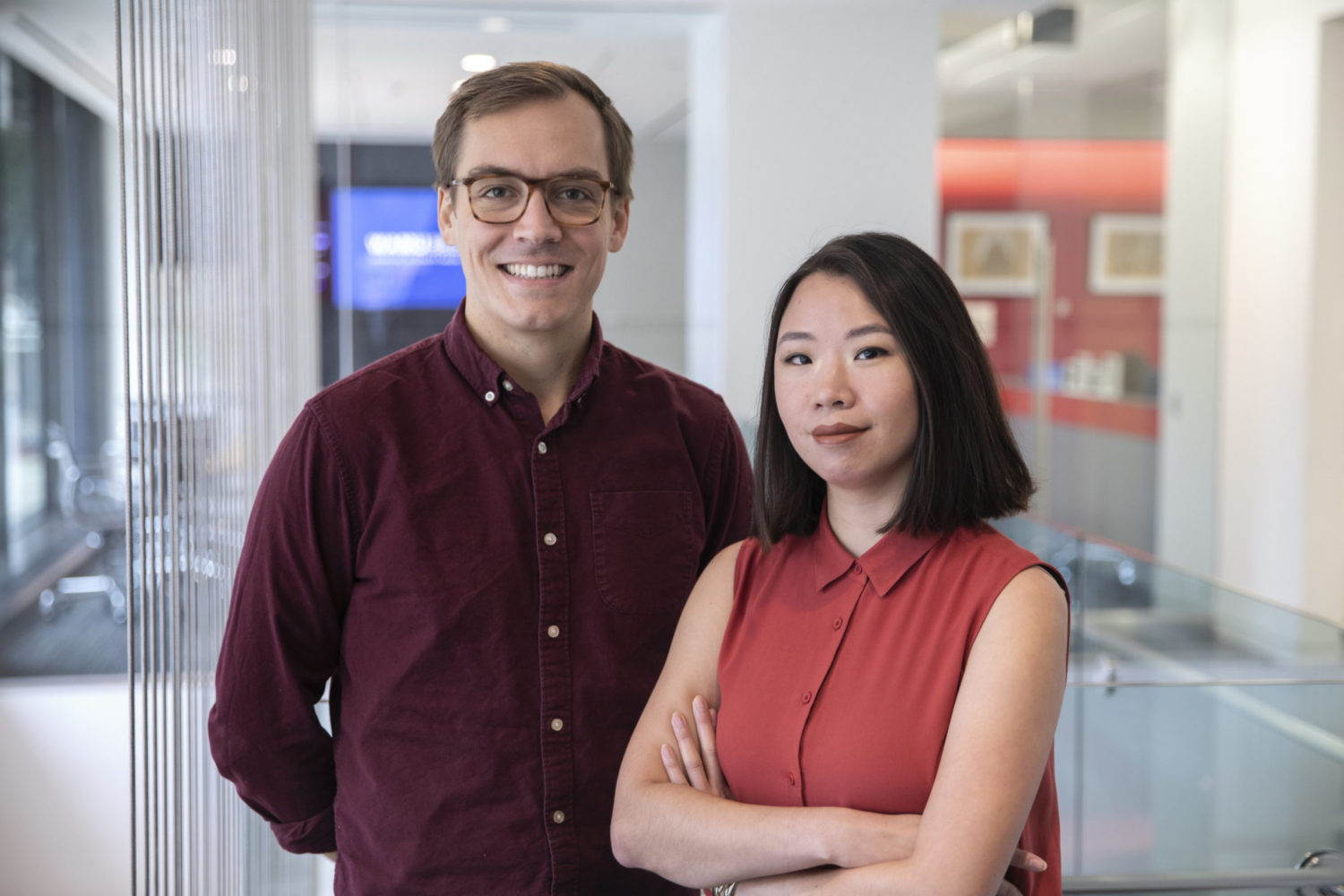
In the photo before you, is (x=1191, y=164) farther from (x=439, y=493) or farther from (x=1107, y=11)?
(x=439, y=493)

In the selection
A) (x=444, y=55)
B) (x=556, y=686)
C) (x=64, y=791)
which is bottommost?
(x=64, y=791)

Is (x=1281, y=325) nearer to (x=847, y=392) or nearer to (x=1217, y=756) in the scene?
(x=1217, y=756)

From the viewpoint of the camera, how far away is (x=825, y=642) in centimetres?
135

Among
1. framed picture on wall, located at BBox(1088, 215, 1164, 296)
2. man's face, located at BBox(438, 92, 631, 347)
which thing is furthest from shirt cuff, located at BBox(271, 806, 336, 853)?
framed picture on wall, located at BBox(1088, 215, 1164, 296)

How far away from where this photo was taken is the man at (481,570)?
5.11ft

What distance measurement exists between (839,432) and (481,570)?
526 millimetres

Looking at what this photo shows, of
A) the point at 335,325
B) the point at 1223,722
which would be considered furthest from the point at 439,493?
the point at 335,325

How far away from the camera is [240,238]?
239 centimetres

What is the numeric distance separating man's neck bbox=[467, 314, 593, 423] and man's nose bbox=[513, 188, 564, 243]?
5.1 inches

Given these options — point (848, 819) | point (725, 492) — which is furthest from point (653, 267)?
point (848, 819)

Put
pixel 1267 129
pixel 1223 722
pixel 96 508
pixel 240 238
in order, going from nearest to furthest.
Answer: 1. pixel 240 238
2. pixel 1223 722
3. pixel 1267 129
4. pixel 96 508

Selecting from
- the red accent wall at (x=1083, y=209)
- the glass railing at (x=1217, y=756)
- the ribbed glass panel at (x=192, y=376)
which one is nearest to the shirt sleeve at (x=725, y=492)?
the ribbed glass panel at (x=192, y=376)

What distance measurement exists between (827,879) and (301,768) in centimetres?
80

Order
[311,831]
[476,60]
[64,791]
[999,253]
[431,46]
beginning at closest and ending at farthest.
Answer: [311,831] < [64,791] < [431,46] < [476,60] < [999,253]
